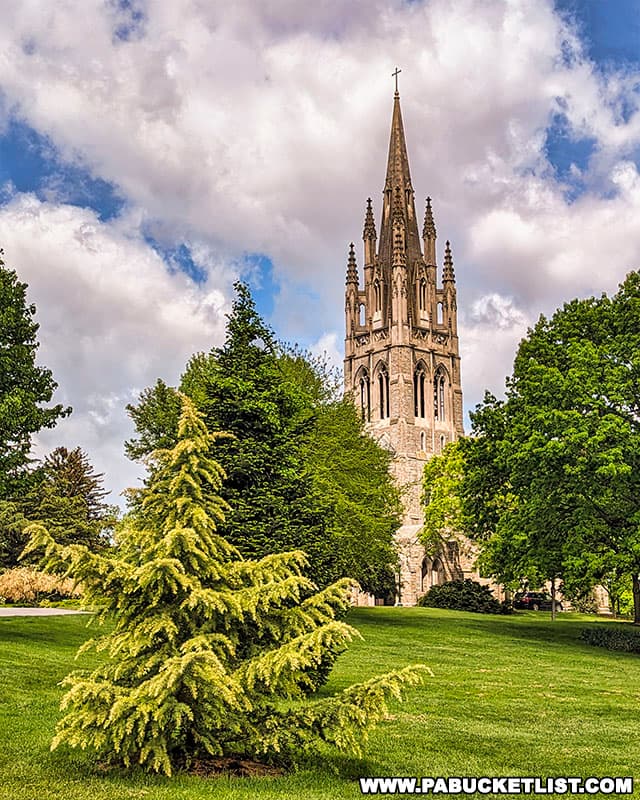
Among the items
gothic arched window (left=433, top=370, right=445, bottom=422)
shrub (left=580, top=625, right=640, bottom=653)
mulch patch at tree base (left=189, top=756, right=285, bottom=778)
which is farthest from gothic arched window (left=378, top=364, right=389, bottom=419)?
mulch patch at tree base (left=189, top=756, right=285, bottom=778)

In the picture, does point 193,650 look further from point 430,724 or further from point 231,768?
point 430,724

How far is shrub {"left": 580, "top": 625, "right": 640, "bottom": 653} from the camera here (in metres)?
27.7

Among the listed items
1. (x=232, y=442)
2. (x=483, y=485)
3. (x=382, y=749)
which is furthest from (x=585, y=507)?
(x=382, y=749)

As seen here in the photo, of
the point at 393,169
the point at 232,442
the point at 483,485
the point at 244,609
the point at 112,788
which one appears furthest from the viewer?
the point at 393,169

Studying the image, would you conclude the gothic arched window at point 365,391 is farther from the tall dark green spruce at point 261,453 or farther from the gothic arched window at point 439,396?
the tall dark green spruce at point 261,453

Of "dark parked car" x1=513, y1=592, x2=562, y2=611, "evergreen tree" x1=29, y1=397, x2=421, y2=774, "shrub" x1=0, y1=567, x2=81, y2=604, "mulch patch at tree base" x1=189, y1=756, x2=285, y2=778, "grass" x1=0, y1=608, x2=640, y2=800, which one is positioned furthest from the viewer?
"dark parked car" x1=513, y1=592, x2=562, y2=611

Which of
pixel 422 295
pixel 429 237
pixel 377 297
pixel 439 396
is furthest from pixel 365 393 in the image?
pixel 429 237

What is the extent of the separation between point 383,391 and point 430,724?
7522cm

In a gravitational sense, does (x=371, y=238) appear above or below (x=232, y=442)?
above

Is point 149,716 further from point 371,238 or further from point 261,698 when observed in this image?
point 371,238

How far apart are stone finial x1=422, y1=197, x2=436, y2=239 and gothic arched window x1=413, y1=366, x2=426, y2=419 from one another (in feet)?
50.6

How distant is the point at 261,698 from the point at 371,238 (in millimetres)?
86330

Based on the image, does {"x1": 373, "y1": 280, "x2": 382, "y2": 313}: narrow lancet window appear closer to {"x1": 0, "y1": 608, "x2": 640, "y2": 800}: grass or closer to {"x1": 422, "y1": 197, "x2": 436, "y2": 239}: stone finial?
{"x1": 422, "y1": 197, "x2": 436, "y2": 239}: stone finial

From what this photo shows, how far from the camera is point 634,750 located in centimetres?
1082
